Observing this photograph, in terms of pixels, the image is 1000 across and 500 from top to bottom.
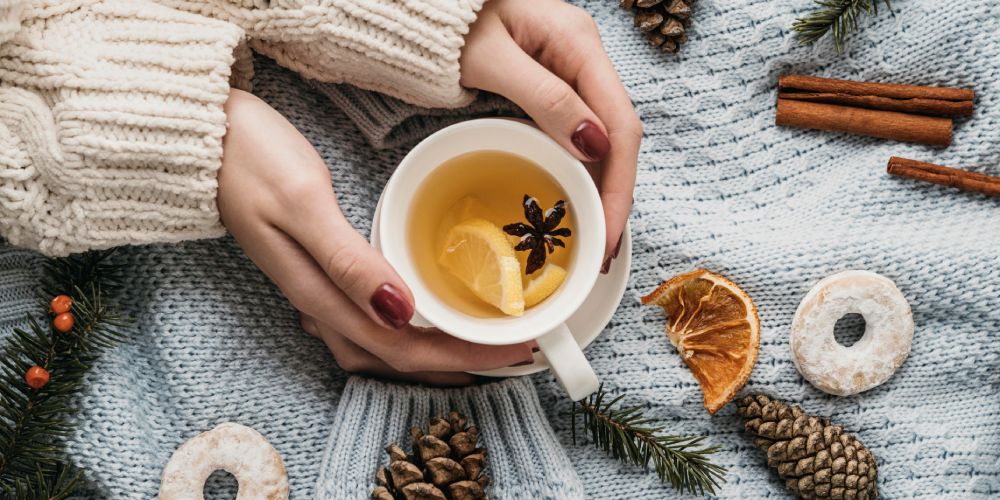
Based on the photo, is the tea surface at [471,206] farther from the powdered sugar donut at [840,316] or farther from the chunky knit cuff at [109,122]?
the powdered sugar donut at [840,316]

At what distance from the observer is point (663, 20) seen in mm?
1106

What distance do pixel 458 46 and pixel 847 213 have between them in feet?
1.88

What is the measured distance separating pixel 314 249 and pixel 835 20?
0.72m

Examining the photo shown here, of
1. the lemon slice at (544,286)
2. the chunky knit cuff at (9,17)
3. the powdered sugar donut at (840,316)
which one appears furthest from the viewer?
the powdered sugar donut at (840,316)

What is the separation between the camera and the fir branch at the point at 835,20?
107 cm

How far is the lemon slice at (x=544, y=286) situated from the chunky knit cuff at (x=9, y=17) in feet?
2.05

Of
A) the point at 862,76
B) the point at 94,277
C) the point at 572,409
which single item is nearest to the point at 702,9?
the point at 862,76

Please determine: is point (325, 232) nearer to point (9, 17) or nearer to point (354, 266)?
point (354, 266)

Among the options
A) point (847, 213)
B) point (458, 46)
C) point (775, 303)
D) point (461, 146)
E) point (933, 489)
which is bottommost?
point (933, 489)

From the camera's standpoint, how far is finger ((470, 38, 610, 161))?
91 cm

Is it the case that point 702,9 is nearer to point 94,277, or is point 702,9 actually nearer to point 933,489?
point 933,489

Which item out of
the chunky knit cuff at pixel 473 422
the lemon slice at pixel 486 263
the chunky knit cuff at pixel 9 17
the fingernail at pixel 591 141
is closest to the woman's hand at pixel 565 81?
the fingernail at pixel 591 141

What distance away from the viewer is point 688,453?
41.3 inches

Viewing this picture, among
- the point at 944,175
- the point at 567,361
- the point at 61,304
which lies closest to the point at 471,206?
the point at 567,361
